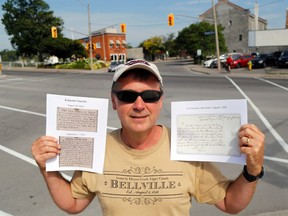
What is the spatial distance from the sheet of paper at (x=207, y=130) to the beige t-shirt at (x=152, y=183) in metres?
0.07

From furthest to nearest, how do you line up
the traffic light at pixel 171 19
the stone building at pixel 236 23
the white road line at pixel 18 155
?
1. the stone building at pixel 236 23
2. the traffic light at pixel 171 19
3. the white road line at pixel 18 155

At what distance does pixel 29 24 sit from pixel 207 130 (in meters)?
62.1

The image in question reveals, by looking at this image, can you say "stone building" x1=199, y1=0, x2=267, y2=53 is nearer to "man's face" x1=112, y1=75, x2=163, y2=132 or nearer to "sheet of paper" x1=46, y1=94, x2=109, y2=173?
"man's face" x1=112, y1=75, x2=163, y2=132

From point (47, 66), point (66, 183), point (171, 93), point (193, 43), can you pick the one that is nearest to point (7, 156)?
point (66, 183)

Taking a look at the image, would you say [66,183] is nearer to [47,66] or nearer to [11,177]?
[11,177]

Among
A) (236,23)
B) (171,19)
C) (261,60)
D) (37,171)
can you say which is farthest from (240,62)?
(236,23)

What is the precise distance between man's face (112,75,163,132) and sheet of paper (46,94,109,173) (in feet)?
0.39

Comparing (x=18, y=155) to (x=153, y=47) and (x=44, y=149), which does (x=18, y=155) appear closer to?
(x=44, y=149)

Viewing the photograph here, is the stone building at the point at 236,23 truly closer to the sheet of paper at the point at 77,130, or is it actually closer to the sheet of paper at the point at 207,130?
the sheet of paper at the point at 207,130

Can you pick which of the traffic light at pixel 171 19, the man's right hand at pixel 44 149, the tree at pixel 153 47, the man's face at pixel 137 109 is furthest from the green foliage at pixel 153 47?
the man's right hand at pixel 44 149

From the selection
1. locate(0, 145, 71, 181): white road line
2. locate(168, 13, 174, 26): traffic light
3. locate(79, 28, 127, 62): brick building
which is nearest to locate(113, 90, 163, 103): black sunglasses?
locate(0, 145, 71, 181): white road line

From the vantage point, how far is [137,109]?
5.50ft

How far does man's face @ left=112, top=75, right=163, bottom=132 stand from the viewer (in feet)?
5.53

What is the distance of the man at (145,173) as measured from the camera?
65.9 inches
